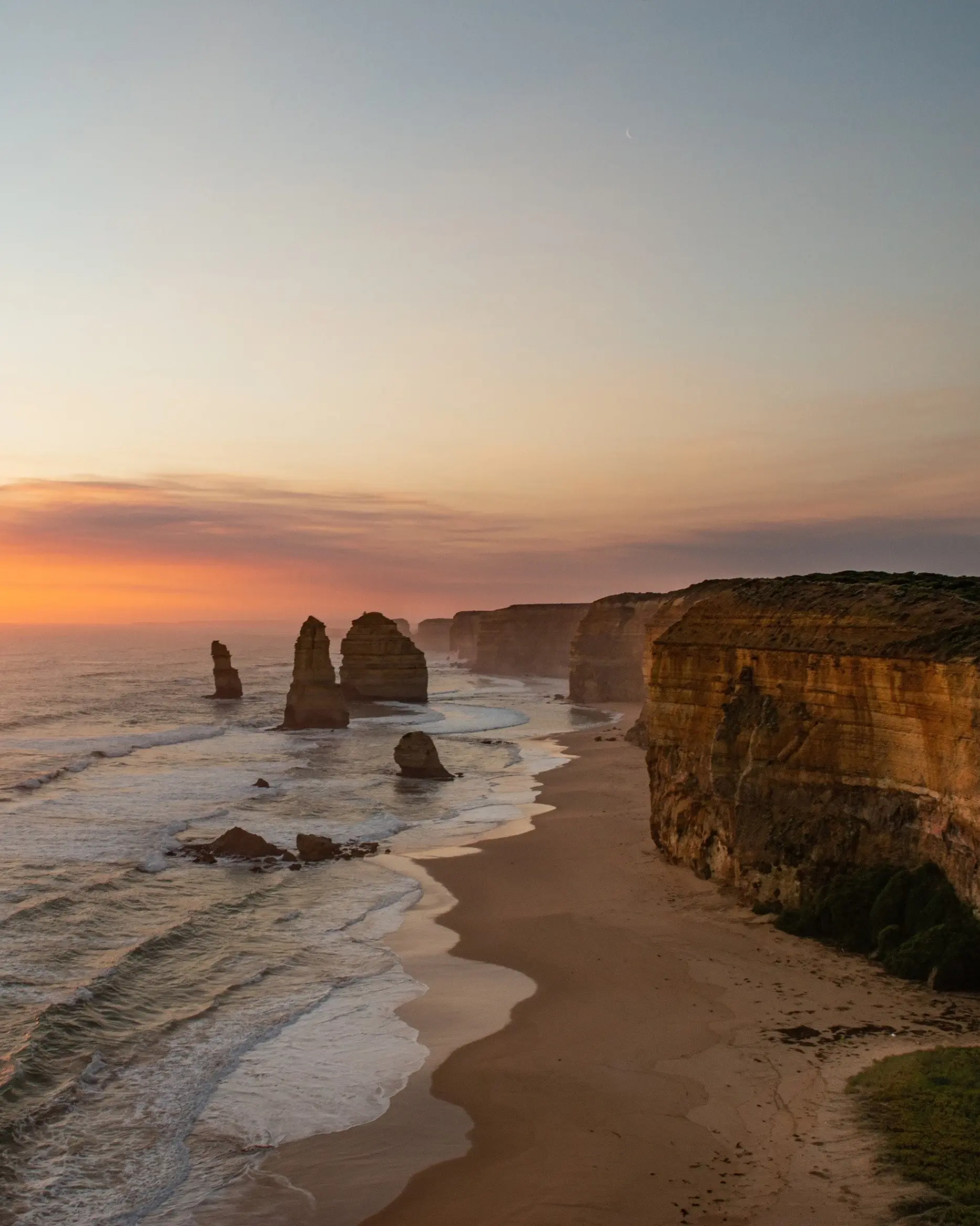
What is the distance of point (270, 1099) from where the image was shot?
1554 centimetres

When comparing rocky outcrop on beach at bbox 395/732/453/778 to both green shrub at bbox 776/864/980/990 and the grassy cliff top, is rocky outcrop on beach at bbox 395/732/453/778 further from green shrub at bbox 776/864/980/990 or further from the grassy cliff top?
green shrub at bbox 776/864/980/990

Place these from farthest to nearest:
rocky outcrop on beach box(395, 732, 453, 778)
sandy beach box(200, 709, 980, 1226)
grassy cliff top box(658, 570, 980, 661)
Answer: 1. rocky outcrop on beach box(395, 732, 453, 778)
2. grassy cliff top box(658, 570, 980, 661)
3. sandy beach box(200, 709, 980, 1226)

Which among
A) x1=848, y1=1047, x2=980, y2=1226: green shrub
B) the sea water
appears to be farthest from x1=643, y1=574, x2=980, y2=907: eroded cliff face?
the sea water

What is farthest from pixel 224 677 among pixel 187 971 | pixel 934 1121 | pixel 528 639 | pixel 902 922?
pixel 934 1121

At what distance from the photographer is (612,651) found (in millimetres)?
102188

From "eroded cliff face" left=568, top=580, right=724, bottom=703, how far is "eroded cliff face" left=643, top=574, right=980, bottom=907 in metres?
71.0

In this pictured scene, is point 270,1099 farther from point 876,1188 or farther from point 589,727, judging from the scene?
point 589,727

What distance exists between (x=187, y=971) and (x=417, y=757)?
28.3 m

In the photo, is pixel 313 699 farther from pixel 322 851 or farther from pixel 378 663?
pixel 322 851

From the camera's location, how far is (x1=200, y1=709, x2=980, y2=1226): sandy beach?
11.9 m

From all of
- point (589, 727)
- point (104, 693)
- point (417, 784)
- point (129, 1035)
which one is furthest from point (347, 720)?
point (129, 1035)

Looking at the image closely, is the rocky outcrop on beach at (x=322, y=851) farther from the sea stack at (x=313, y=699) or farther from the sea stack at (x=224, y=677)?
the sea stack at (x=224, y=677)

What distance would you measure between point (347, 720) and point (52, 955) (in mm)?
52980

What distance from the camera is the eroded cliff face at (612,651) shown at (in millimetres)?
99750
